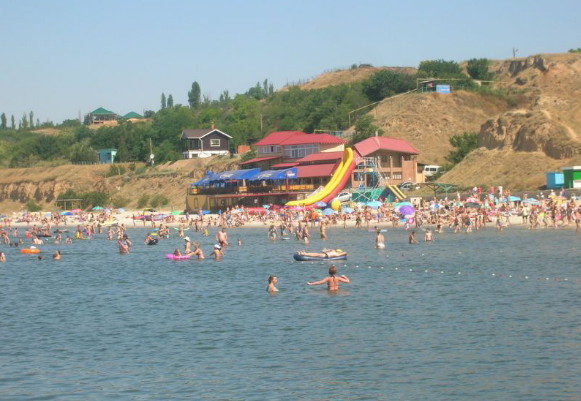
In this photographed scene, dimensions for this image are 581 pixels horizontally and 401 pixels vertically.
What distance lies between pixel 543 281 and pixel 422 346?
1264cm

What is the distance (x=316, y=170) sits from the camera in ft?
268

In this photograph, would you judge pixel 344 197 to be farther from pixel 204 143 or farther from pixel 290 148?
pixel 204 143

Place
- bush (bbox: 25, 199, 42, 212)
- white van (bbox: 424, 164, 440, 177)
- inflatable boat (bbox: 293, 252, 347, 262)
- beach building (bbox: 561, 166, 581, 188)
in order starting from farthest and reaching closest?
1. bush (bbox: 25, 199, 42, 212)
2. white van (bbox: 424, 164, 440, 177)
3. beach building (bbox: 561, 166, 581, 188)
4. inflatable boat (bbox: 293, 252, 347, 262)

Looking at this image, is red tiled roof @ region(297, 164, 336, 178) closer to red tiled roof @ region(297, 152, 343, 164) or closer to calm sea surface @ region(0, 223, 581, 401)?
red tiled roof @ region(297, 152, 343, 164)

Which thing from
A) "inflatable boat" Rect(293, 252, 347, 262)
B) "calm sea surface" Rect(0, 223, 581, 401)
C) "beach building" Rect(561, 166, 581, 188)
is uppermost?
"beach building" Rect(561, 166, 581, 188)

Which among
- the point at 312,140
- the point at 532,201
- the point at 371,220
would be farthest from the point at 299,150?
the point at 532,201

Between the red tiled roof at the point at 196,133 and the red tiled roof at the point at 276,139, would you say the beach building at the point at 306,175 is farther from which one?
Result: the red tiled roof at the point at 196,133

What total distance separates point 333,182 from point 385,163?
8.33m

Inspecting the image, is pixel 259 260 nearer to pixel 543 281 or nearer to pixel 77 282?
pixel 77 282

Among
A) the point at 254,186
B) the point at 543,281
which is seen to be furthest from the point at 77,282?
the point at 254,186

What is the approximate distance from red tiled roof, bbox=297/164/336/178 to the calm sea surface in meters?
35.8

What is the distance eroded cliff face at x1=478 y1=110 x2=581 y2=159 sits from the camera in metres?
75.4

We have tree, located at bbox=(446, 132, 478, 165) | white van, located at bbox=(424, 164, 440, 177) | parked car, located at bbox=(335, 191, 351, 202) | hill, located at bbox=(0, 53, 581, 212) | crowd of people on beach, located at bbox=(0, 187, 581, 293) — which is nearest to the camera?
crowd of people on beach, located at bbox=(0, 187, 581, 293)

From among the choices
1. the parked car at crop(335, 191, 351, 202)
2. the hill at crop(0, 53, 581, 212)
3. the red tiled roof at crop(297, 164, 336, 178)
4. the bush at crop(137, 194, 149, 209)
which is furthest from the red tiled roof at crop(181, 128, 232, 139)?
the parked car at crop(335, 191, 351, 202)
